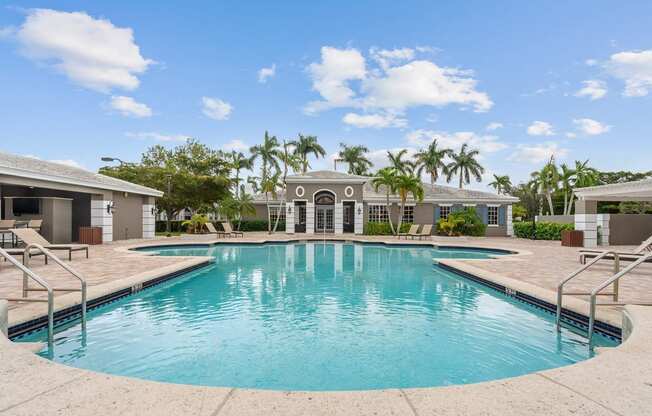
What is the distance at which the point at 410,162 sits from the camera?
46.5 meters

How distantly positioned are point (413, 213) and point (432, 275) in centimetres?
2011

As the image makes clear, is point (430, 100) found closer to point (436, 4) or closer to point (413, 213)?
point (413, 213)

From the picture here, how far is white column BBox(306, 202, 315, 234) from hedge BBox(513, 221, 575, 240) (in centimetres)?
1599

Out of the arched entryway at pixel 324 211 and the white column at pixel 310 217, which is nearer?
the white column at pixel 310 217

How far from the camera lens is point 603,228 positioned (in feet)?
68.9

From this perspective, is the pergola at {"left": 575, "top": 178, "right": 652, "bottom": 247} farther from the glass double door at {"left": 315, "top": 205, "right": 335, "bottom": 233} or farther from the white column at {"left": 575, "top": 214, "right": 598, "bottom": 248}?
the glass double door at {"left": 315, "top": 205, "right": 335, "bottom": 233}

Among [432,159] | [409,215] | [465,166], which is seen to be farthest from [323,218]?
[465,166]

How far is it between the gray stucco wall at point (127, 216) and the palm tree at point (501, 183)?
1846 inches

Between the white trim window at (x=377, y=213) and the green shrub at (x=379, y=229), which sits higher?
the white trim window at (x=377, y=213)

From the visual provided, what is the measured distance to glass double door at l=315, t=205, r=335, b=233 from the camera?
102ft

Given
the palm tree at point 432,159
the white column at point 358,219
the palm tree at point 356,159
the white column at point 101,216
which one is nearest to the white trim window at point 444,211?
the white column at point 358,219

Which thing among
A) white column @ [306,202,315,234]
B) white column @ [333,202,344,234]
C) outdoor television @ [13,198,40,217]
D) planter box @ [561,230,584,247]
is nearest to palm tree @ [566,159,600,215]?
planter box @ [561,230,584,247]

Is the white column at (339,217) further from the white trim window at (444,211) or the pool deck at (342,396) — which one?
the pool deck at (342,396)

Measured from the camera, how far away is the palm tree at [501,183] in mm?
53419
